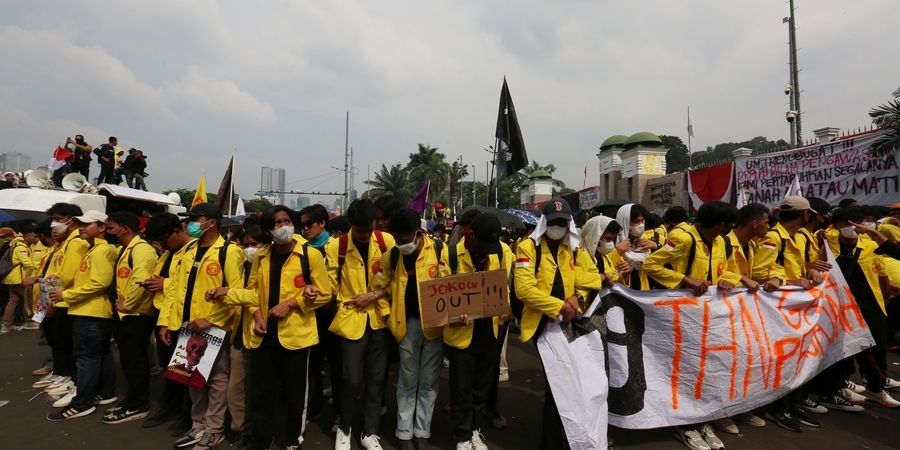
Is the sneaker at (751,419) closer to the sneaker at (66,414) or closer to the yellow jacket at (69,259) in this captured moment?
the sneaker at (66,414)

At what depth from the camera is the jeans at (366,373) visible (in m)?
3.60

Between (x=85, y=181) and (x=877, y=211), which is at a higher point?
(x=85, y=181)

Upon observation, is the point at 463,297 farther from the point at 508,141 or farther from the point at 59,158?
the point at 59,158

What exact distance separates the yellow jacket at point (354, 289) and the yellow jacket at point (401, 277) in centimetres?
6

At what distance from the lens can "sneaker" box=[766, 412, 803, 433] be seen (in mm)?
4036

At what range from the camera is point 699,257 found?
3.88 m

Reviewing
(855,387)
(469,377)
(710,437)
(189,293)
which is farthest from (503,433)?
(855,387)

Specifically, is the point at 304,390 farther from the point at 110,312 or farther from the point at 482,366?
the point at 110,312

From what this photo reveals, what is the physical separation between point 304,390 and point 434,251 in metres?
1.55

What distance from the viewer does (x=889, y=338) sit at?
19.4 ft

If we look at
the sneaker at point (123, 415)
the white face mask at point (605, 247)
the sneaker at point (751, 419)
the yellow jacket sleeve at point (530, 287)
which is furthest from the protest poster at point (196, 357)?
the sneaker at point (751, 419)

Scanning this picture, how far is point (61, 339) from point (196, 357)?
8.09 ft

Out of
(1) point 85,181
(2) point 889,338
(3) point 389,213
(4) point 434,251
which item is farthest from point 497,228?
(1) point 85,181

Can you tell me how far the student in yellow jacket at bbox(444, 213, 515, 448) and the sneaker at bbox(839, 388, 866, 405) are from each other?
12.9 ft
